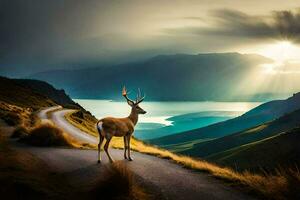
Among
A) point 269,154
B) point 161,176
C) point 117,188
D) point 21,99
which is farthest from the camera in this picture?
point 269,154

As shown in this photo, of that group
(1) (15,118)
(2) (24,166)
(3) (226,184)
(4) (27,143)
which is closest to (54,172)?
(2) (24,166)

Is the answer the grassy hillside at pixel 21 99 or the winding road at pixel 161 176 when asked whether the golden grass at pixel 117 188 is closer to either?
the winding road at pixel 161 176

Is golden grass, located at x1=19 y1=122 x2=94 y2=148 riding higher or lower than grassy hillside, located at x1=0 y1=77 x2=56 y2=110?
lower

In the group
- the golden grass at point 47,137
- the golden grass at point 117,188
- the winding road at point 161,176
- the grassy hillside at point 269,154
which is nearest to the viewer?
the golden grass at point 117,188

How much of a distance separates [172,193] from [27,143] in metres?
16.7

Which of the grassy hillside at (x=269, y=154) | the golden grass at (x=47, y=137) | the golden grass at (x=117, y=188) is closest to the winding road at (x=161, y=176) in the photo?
the golden grass at (x=117, y=188)

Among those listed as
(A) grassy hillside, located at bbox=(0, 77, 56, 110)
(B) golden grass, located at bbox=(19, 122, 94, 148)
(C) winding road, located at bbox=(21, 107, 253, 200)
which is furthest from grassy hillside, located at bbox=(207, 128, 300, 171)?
(C) winding road, located at bbox=(21, 107, 253, 200)

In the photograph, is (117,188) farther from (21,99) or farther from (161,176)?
(21,99)

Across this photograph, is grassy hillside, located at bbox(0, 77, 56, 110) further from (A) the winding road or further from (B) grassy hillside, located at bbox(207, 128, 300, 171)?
(A) the winding road

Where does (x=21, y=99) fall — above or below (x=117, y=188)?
above

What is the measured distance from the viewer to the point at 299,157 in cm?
16025

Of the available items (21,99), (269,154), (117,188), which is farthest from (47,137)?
(269,154)

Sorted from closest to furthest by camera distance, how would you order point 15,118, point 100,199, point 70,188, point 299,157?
point 100,199
point 70,188
point 15,118
point 299,157

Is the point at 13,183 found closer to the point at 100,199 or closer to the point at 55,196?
the point at 55,196
